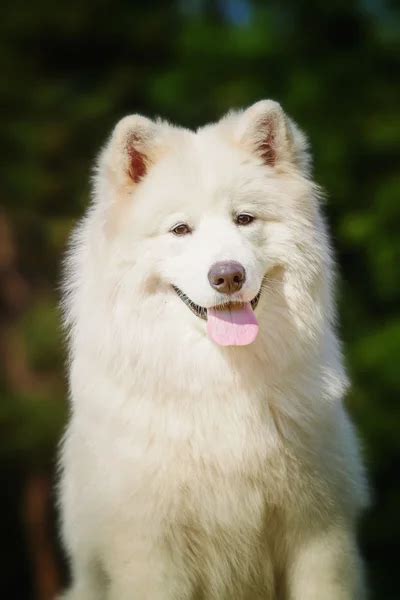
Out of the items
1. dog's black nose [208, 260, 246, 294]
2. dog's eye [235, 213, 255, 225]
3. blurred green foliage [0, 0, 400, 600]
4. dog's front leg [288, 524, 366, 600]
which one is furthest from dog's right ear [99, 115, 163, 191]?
blurred green foliage [0, 0, 400, 600]

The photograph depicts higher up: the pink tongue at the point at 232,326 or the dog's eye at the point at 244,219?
the dog's eye at the point at 244,219

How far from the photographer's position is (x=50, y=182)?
10.9m

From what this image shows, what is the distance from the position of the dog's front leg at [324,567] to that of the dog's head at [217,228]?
772 mm

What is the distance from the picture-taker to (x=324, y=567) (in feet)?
11.8

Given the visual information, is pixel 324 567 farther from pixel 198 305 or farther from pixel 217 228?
pixel 217 228

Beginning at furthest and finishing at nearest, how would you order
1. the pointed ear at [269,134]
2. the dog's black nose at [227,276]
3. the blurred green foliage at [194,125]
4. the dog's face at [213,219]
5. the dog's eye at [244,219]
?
the blurred green foliage at [194,125] → the pointed ear at [269,134] → the dog's eye at [244,219] → the dog's face at [213,219] → the dog's black nose at [227,276]

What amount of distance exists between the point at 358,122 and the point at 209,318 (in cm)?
664

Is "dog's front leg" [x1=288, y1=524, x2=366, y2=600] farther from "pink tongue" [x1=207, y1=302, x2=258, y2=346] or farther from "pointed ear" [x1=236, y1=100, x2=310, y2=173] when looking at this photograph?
"pointed ear" [x1=236, y1=100, x2=310, y2=173]

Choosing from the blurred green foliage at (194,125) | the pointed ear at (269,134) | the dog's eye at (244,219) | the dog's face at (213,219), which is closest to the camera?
the dog's face at (213,219)

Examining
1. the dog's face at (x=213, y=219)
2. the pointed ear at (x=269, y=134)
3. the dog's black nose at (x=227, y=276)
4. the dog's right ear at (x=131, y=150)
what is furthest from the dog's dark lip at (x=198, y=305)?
the pointed ear at (x=269, y=134)

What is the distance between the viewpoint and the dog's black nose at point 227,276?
3.30 metres

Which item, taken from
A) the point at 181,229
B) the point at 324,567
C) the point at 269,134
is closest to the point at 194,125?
the point at 269,134

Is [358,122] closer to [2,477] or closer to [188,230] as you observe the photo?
[2,477]

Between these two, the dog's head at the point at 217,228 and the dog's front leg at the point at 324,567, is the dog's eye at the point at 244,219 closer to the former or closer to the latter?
the dog's head at the point at 217,228
